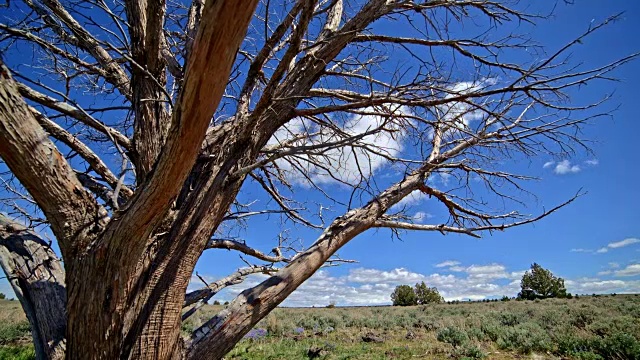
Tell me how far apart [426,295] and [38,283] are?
182 feet

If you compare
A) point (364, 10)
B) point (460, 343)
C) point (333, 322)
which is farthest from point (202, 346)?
point (333, 322)

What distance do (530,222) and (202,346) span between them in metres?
3.27

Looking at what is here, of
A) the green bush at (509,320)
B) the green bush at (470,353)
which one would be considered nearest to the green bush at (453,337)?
the green bush at (470,353)

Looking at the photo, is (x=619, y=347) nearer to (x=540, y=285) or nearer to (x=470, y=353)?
(x=470, y=353)

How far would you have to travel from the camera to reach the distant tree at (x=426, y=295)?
2025 inches

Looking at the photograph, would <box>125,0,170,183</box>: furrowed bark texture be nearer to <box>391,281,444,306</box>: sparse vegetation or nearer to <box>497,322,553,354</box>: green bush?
<box>497,322,553,354</box>: green bush

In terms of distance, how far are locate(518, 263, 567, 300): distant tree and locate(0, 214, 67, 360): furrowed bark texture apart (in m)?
53.1

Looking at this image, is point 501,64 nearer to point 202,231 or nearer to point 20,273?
point 202,231

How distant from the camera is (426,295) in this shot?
52344 mm

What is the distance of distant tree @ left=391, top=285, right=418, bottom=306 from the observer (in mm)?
51844

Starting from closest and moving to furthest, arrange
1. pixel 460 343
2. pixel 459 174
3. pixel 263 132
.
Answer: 1. pixel 263 132
2. pixel 459 174
3. pixel 460 343

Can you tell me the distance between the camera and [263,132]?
9.63 ft

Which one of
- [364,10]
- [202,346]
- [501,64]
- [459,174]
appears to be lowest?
[202,346]

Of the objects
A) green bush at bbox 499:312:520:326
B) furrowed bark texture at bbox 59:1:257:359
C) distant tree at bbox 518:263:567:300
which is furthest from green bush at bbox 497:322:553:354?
distant tree at bbox 518:263:567:300
